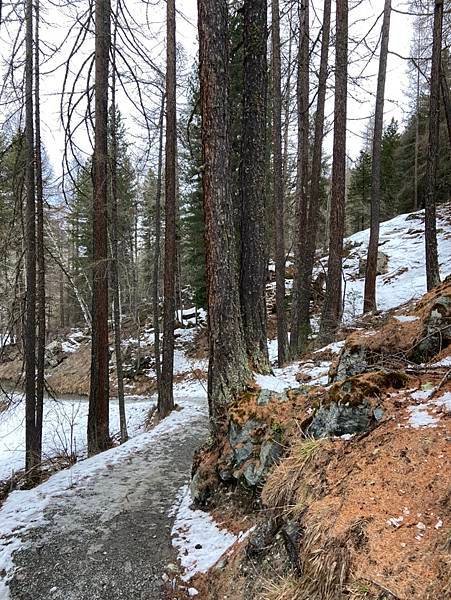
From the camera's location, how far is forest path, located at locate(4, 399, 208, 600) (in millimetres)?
3229

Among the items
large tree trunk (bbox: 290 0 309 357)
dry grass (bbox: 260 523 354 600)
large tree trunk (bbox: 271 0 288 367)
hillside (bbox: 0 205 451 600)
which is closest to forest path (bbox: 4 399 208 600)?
hillside (bbox: 0 205 451 600)

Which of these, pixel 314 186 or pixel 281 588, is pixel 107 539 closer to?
pixel 281 588

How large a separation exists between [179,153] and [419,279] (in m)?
11.4

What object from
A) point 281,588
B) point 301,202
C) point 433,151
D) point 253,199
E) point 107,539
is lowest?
point 107,539

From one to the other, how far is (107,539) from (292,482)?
6.91 feet

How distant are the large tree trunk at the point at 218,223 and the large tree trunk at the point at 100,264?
3.13 metres

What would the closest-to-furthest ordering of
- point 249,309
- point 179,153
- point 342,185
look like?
point 249,309, point 342,185, point 179,153

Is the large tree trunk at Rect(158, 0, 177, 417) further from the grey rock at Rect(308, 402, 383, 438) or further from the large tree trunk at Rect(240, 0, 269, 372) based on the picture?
the grey rock at Rect(308, 402, 383, 438)

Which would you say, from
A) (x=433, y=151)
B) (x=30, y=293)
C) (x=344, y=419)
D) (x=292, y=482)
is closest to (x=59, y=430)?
(x=30, y=293)

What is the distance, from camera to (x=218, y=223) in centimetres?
442

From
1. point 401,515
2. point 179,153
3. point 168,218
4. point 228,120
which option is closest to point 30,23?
point 168,218

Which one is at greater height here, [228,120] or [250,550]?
[228,120]

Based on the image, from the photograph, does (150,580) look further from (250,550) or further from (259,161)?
(259,161)

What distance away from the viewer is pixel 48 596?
3152 millimetres
